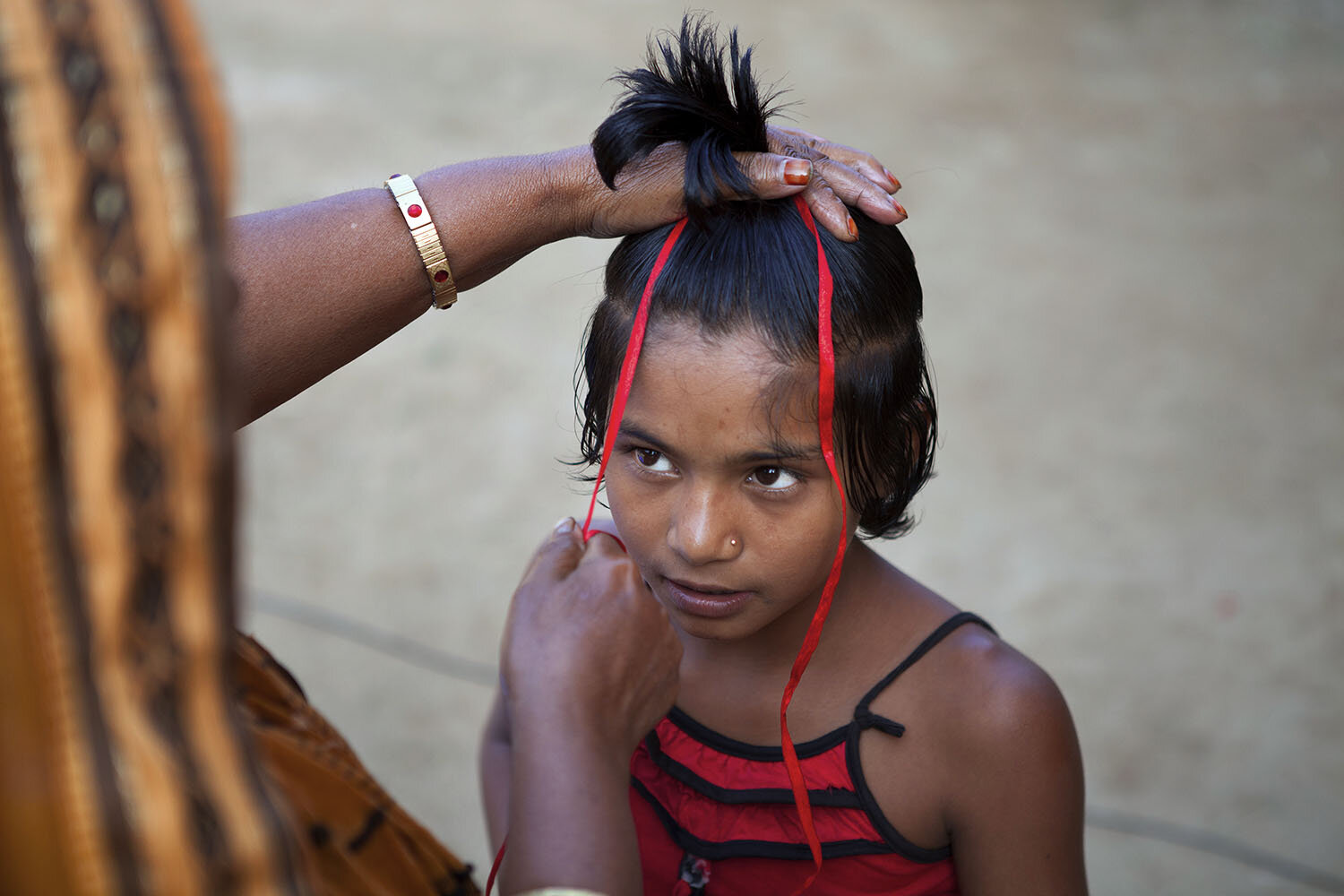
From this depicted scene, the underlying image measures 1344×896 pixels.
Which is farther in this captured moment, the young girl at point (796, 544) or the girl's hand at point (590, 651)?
the young girl at point (796, 544)

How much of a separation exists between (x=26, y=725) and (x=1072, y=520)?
321 cm

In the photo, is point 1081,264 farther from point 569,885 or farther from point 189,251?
point 189,251

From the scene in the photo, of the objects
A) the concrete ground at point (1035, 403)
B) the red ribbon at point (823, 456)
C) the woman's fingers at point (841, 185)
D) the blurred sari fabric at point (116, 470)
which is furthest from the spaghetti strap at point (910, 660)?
the concrete ground at point (1035, 403)

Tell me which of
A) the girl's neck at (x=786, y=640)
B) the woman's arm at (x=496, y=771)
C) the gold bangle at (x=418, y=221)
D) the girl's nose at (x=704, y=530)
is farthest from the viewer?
the woman's arm at (x=496, y=771)

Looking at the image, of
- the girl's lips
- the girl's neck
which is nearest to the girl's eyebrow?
the girl's lips

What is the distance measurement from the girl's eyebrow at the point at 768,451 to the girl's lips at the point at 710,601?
16 cm

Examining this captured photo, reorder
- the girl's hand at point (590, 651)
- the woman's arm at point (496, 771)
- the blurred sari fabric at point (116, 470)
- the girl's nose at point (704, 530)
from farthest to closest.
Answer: the woman's arm at point (496, 771), the girl's nose at point (704, 530), the girl's hand at point (590, 651), the blurred sari fabric at point (116, 470)

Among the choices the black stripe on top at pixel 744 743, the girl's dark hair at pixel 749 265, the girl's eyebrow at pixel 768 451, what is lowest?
the black stripe on top at pixel 744 743

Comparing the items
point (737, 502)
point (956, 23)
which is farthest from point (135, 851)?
point (956, 23)

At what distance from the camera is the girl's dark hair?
4.59 ft

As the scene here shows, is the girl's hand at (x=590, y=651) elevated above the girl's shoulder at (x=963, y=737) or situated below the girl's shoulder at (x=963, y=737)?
above

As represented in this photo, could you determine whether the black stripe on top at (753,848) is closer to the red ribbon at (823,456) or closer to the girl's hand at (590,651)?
the red ribbon at (823,456)

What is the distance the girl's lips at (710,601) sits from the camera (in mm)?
1402

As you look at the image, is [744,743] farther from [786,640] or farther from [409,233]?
[409,233]
